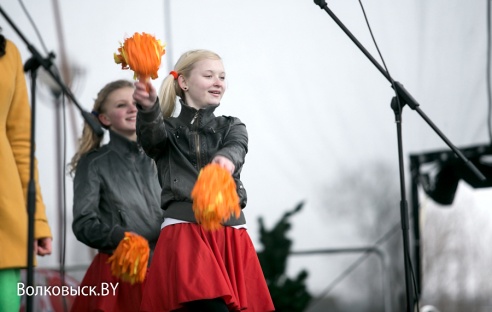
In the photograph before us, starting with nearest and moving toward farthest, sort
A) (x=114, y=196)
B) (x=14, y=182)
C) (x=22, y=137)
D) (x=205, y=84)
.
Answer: (x=14, y=182) < (x=22, y=137) < (x=205, y=84) < (x=114, y=196)

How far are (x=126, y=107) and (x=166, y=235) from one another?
111 centimetres

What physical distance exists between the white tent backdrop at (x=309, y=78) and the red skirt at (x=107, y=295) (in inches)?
47.9

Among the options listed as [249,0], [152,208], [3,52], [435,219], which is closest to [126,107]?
[152,208]

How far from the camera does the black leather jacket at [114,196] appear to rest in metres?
3.34

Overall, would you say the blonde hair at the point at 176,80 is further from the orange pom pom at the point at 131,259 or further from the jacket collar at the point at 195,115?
the orange pom pom at the point at 131,259

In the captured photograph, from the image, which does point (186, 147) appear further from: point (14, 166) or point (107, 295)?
point (107, 295)

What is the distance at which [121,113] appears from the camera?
12.1 ft

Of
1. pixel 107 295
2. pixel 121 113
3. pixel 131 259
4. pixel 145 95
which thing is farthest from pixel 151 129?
pixel 121 113

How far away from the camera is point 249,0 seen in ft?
16.5

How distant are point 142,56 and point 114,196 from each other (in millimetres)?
1032

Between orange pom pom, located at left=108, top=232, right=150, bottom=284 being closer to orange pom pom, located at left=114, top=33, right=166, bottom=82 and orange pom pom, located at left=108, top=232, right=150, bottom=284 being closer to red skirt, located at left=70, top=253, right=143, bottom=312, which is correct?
red skirt, located at left=70, top=253, right=143, bottom=312

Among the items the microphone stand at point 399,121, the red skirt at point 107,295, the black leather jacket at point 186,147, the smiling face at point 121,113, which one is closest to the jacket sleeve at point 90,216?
the red skirt at point 107,295

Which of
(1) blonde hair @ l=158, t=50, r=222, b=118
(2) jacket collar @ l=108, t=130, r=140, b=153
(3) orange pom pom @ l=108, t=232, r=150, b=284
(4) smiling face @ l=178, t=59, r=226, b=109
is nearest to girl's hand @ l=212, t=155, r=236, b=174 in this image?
(4) smiling face @ l=178, t=59, r=226, b=109

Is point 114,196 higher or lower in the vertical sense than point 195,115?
lower
